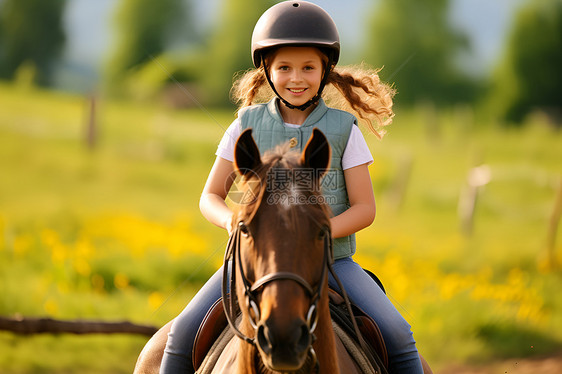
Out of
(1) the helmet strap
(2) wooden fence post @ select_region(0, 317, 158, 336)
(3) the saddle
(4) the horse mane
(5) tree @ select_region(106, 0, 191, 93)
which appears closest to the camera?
(4) the horse mane

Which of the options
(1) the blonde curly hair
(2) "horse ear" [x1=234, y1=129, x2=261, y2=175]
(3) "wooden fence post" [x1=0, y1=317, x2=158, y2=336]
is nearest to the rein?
(2) "horse ear" [x1=234, y1=129, x2=261, y2=175]

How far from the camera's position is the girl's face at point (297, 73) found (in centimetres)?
277

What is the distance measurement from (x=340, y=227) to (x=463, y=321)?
608 centimetres

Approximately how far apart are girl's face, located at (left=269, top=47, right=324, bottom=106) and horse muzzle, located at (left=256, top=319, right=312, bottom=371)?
139cm

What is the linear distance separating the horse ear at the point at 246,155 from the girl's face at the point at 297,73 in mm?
867

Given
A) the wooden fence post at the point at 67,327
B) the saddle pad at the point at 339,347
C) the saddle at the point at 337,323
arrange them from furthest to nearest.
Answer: the wooden fence post at the point at 67,327 < the saddle at the point at 337,323 < the saddle pad at the point at 339,347

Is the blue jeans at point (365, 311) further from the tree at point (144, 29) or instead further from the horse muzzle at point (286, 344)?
the tree at point (144, 29)

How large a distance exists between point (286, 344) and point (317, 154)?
2.28 ft

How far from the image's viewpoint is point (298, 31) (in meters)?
2.71

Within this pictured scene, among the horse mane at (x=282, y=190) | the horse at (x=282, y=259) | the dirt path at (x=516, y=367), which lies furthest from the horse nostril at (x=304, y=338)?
the dirt path at (x=516, y=367)

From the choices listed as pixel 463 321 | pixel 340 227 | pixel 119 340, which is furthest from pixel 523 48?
pixel 340 227

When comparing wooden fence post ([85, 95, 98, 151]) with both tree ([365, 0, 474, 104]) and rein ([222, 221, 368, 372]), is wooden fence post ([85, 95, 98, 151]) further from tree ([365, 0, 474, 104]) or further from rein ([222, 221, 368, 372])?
rein ([222, 221, 368, 372])

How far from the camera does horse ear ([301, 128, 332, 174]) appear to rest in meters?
1.97

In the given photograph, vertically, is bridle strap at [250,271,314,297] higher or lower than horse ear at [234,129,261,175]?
lower
